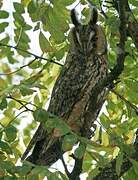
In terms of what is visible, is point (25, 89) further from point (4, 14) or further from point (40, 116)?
point (4, 14)

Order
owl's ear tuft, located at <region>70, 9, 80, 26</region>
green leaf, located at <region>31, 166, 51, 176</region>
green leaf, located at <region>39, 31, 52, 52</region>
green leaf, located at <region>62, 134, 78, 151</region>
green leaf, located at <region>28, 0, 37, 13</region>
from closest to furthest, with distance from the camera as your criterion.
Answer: green leaf, located at <region>31, 166, 51, 176</region>, green leaf, located at <region>62, 134, 78, 151</region>, green leaf, located at <region>28, 0, 37, 13</region>, green leaf, located at <region>39, 31, 52, 52</region>, owl's ear tuft, located at <region>70, 9, 80, 26</region>

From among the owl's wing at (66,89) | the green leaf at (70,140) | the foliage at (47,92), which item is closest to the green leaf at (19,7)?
the foliage at (47,92)

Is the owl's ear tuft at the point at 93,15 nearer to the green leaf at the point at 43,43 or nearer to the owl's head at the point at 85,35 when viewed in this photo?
A: the owl's head at the point at 85,35

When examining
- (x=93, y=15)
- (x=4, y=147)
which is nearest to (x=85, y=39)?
(x=93, y=15)

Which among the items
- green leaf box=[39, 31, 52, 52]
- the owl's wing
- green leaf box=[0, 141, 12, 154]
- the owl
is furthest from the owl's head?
green leaf box=[0, 141, 12, 154]

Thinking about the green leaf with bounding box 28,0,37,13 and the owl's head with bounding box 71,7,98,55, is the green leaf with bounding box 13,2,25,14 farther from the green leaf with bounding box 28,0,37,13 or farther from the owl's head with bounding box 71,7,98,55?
the owl's head with bounding box 71,7,98,55

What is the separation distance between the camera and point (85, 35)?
362 cm

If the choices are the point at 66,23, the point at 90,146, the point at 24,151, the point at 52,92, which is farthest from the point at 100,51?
the point at 90,146

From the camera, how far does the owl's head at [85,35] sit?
3.59 metres

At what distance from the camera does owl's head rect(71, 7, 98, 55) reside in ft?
11.8

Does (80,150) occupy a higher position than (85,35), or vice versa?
(85,35)

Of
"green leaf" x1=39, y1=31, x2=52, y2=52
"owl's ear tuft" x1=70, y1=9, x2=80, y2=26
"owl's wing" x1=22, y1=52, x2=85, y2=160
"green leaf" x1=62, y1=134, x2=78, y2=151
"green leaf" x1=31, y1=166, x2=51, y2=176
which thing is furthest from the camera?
"owl's wing" x1=22, y1=52, x2=85, y2=160

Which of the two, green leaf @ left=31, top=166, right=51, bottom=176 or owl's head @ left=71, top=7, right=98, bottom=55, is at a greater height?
owl's head @ left=71, top=7, right=98, bottom=55

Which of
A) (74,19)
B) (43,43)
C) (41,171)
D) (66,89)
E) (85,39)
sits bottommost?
(41,171)
